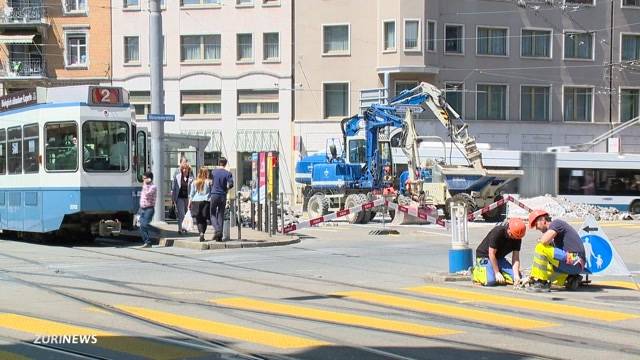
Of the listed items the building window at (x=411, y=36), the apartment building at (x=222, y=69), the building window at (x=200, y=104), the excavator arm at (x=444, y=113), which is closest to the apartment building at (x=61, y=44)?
the apartment building at (x=222, y=69)

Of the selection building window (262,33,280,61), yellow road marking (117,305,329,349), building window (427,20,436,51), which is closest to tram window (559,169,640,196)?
building window (427,20,436,51)

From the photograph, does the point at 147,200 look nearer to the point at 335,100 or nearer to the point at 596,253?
the point at 596,253

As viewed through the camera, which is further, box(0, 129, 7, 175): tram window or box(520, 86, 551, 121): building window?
box(520, 86, 551, 121): building window

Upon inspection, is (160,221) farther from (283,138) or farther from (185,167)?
(283,138)

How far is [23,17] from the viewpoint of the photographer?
4969 centimetres

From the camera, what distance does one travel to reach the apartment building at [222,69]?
49.1 m

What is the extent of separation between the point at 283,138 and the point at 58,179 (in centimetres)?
3055

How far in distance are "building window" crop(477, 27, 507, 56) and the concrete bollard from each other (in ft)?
119

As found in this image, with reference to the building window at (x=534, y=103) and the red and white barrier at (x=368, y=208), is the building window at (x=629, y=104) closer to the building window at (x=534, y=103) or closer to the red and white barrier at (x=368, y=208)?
the building window at (x=534, y=103)

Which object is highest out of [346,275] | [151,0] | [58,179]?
[151,0]

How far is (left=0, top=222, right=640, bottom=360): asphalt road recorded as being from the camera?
309 inches

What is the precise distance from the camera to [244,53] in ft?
163

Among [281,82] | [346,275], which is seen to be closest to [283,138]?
[281,82]

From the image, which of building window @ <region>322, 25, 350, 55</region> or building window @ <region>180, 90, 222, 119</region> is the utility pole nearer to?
building window @ <region>322, 25, 350, 55</region>
